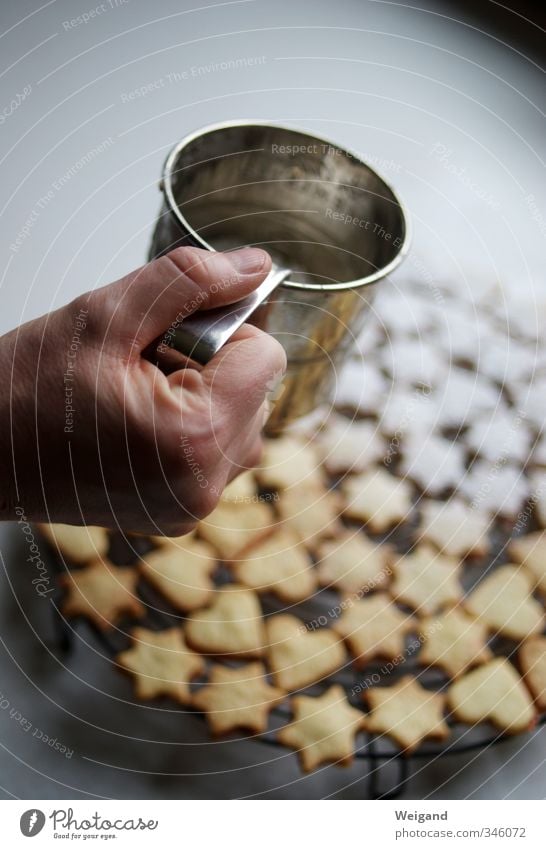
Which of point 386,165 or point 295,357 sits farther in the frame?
point 386,165

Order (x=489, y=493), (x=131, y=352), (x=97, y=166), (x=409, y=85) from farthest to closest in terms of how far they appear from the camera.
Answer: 1. (x=409, y=85)
2. (x=97, y=166)
3. (x=489, y=493)
4. (x=131, y=352)

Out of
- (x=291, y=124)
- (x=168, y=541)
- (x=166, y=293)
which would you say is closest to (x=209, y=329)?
(x=166, y=293)

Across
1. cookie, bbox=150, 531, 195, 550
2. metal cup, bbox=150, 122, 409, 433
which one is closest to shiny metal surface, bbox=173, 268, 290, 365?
metal cup, bbox=150, 122, 409, 433

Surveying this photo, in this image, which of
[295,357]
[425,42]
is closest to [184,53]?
[425,42]

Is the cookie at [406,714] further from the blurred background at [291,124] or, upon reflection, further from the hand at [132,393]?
the hand at [132,393]

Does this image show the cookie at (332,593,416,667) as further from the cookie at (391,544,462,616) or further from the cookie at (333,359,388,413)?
the cookie at (333,359,388,413)

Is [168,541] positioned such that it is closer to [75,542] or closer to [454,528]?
[75,542]
